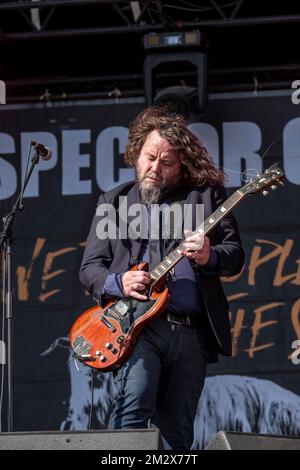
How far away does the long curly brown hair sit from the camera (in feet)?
14.5

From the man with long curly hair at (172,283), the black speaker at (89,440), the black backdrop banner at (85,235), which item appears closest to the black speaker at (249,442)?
the black speaker at (89,440)

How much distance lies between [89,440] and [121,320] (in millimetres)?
815

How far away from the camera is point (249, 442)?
3205mm

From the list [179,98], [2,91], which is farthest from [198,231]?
[2,91]

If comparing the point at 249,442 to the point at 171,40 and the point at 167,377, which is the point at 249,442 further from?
the point at 171,40

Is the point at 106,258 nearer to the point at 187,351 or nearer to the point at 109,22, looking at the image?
the point at 187,351

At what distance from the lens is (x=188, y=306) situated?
415 centimetres

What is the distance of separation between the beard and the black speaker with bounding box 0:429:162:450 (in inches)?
49.1

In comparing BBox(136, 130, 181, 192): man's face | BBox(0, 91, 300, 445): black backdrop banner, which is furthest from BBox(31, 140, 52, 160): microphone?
BBox(0, 91, 300, 445): black backdrop banner

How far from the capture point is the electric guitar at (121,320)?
4.10m

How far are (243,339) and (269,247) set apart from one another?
2.00 feet

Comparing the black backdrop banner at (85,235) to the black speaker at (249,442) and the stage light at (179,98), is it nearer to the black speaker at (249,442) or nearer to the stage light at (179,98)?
the stage light at (179,98)

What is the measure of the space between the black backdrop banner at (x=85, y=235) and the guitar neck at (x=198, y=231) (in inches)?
74.4

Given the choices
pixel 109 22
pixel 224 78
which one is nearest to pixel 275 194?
pixel 224 78
